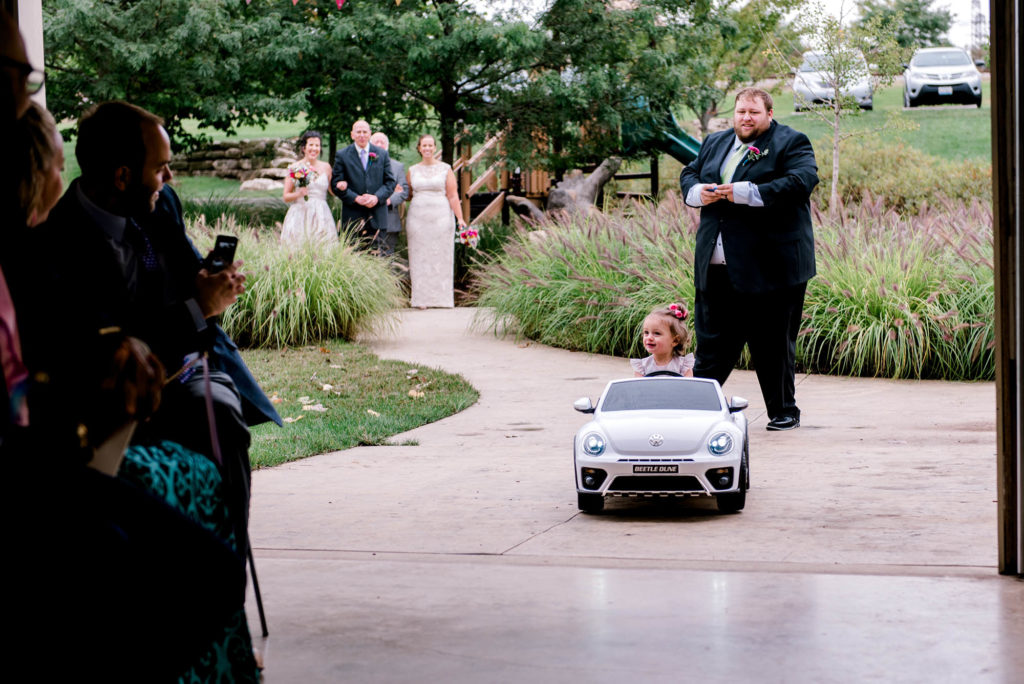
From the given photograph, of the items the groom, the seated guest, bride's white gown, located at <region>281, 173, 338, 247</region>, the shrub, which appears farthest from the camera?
the shrub

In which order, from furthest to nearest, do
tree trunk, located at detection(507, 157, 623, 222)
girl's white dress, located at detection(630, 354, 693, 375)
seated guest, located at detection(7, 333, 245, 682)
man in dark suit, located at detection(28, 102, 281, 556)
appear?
tree trunk, located at detection(507, 157, 623, 222)
girl's white dress, located at detection(630, 354, 693, 375)
man in dark suit, located at detection(28, 102, 281, 556)
seated guest, located at detection(7, 333, 245, 682)

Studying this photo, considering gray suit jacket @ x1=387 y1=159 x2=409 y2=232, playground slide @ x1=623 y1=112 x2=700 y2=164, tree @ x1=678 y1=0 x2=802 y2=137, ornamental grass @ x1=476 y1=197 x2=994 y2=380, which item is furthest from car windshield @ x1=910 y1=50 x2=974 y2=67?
ornamental grass @ x1=476 y1=197 x2=994 y2=380

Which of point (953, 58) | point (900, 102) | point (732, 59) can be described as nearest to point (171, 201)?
point (732, 59)

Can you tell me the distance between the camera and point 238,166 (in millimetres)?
33375

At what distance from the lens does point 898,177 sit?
77.7ft

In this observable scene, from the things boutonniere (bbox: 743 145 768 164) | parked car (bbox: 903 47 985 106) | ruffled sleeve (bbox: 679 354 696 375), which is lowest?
ruffled sleeve (bbox: 679 354 696 375)

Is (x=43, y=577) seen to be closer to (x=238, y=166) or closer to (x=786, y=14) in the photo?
(x=786, y=14)

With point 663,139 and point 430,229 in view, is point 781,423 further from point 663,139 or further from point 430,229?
point 663,139

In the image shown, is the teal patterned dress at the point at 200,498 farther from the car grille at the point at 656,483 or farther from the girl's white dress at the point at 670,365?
the girl's white dress at the point at 670,365

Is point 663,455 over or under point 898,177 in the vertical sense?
under

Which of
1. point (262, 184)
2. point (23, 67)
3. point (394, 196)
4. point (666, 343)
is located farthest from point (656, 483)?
point (262, 184)

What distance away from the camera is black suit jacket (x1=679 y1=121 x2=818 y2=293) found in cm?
728

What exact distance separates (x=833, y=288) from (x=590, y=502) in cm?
548

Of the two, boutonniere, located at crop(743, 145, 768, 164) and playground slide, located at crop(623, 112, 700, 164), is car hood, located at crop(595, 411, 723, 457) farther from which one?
playground slide, located at crop(623, 112, 700, 164)
